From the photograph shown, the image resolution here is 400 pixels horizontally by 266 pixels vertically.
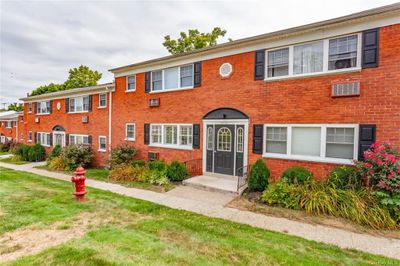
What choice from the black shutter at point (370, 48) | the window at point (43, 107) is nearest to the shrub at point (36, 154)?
the window at point (43, 107)

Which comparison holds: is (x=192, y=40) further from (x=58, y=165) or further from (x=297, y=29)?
(x=58, y=165)

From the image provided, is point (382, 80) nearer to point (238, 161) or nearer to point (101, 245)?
point (238, 161)

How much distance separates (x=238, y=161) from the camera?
9141mm

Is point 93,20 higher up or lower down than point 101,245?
higher up

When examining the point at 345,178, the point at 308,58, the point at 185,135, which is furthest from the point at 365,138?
the point at 185,135

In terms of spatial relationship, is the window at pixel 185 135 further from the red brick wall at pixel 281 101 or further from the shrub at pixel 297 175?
the shrub at pixel 297 175

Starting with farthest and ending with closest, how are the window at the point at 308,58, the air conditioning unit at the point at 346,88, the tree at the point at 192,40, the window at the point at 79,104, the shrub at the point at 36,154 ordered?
the tree at the point at 192,40 → the shrub at the point at 36,154 → the window at the point at 79,104 → the window at the point at 308,58 → the air conditioning unit at the point at 346,88

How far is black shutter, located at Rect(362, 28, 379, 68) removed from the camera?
21.2 ft

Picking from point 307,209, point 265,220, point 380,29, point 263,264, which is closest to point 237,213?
point 265,220

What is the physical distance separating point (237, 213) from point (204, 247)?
7.67 feet

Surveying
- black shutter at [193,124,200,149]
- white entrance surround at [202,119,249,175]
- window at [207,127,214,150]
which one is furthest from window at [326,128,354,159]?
black shutter at [193,124,200,149]

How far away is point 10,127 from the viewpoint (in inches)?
1113

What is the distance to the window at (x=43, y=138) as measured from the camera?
1861 cm

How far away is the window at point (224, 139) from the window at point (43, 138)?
1704 centimetres
